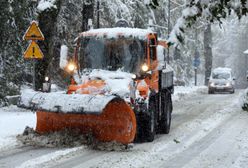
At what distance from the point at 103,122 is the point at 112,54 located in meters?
1.91

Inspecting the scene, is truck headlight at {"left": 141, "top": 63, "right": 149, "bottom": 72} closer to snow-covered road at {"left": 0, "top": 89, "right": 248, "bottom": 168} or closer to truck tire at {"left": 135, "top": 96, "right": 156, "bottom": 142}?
truck tire at {"left": 135, "top": 96, "right": 156, "bottom": 142}

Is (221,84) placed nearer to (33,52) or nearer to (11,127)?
(33,52)

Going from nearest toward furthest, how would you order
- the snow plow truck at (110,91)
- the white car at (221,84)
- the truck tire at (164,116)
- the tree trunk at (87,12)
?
the snow plow truck at (110,91), the truck tire at (164,116), the tree trunk at (87,12), the white car at (221,84)

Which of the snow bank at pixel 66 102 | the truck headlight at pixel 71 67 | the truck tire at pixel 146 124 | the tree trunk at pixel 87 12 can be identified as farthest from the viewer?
the tree trunk at pixel 87 12

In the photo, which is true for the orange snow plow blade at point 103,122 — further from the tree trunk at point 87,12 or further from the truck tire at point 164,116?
the tree trunk at point 87,12

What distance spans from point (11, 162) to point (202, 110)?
44.3 feet

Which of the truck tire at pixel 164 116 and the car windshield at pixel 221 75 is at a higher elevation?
the car windshield at pixel 221 75

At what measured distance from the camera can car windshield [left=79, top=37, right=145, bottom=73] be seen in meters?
12.5

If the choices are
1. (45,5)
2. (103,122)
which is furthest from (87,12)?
(103,122)

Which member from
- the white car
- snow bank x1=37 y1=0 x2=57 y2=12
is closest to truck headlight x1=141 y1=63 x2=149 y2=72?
snow bank x1=37 y1=0 x2=57 y2=12

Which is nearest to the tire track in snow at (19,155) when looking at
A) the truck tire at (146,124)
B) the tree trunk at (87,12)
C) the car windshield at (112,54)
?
the truck tire at (146,124)

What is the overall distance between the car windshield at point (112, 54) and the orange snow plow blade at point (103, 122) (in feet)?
4.76

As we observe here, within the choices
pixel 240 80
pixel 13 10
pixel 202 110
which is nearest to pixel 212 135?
pixel 202 110

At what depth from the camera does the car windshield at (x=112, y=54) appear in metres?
12.5
